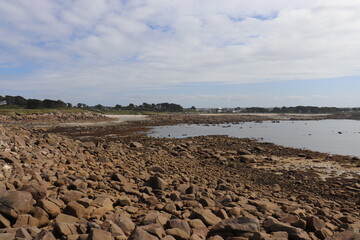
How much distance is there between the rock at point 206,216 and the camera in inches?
239

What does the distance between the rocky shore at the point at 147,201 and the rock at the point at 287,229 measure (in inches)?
1.0

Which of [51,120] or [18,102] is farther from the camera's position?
[18,102]

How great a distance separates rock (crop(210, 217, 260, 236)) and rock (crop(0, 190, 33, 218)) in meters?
4.15

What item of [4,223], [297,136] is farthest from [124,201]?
[297,136]

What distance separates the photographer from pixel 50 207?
5867 millimetres

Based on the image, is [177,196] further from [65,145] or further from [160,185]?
[65,145]

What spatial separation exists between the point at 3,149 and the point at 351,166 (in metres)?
21.0

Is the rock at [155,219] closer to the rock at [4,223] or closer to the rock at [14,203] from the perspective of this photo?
the rock at [14,203]

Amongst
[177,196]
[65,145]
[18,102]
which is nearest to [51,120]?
[18,102]

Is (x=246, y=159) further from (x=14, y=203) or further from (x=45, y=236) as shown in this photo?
(x=45, y=236)

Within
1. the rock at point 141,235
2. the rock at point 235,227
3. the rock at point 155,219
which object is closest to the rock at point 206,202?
the rock at point 235,227

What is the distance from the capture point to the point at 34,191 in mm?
6480

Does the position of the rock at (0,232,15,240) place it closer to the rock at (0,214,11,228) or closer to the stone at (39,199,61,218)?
the rock at (0,214,11,228)

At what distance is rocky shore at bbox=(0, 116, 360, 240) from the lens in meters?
5.34
